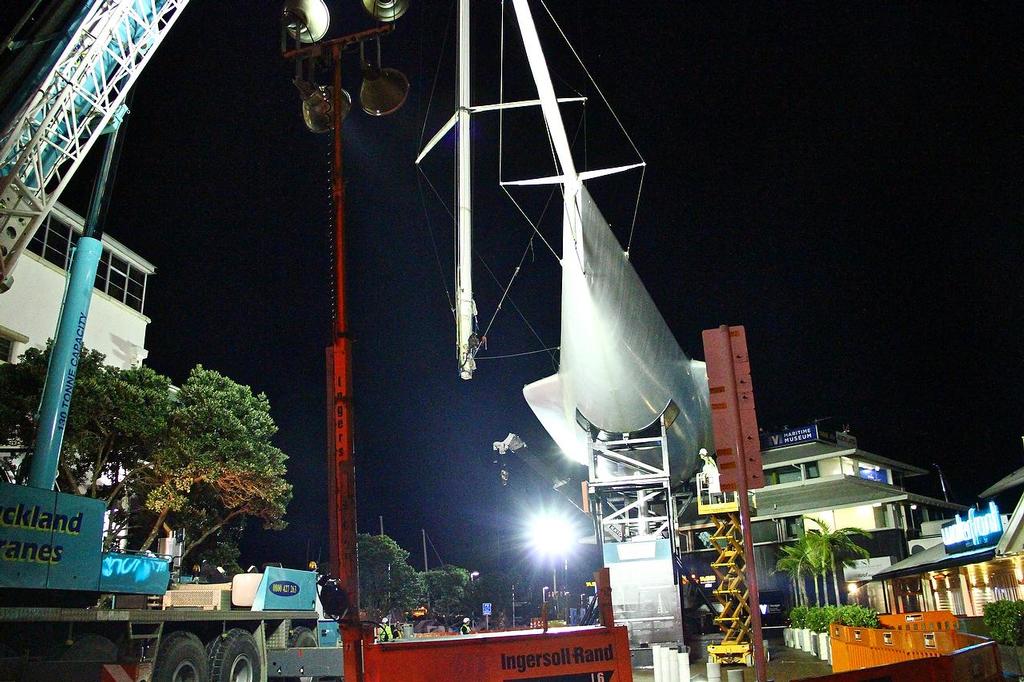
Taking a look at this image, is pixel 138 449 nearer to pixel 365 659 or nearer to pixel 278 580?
pixel 278 580

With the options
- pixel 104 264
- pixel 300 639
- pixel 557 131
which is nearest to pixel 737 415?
pixel 300 639

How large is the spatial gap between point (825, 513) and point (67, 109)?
48.7m

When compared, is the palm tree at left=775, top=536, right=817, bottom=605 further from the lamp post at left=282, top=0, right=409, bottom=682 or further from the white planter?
the lamp post at left=282, top=0, right=409, bottom=682

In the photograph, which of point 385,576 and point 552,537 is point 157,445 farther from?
point 385,576

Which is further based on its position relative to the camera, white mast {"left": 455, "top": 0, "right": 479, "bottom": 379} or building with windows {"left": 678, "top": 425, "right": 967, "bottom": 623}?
building with windows {"left": 678, "top": 425, "right": 967, "bottom": 623}

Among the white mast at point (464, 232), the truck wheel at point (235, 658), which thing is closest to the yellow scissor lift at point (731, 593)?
the white mast at point (464, 232)

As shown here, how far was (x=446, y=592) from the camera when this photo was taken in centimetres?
7631

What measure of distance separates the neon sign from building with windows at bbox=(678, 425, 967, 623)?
11726 millimetres

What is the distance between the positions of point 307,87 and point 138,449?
19.6 meters

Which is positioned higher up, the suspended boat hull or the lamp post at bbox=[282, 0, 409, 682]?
the suspended boat hull

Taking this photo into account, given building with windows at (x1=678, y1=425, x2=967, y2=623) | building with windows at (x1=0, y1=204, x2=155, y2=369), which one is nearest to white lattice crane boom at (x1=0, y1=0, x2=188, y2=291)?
building with windows at (x1=0, y1=204, x2=155, y2=369)

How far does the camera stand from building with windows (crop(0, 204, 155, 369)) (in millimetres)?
27438

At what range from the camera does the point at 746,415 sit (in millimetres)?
5895

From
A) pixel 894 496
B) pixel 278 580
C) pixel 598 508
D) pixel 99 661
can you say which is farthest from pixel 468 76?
pixel 894 496
